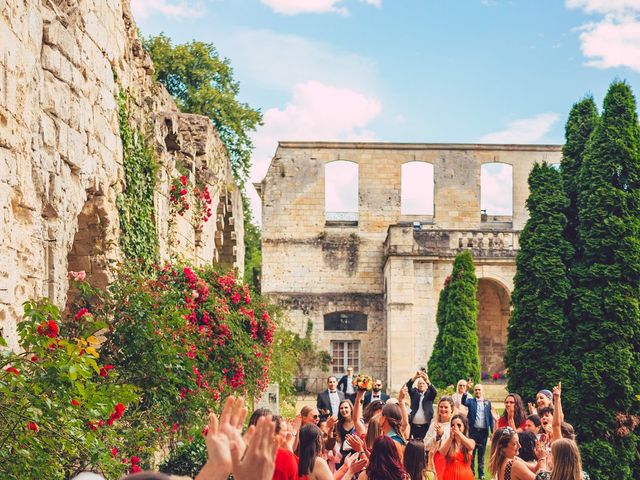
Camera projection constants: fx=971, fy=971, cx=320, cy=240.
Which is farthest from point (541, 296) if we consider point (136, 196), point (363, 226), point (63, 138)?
point (363, 226)

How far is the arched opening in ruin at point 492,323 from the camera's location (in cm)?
3250

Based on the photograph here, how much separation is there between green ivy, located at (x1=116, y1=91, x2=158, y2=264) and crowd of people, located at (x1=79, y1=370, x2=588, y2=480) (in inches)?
93.1

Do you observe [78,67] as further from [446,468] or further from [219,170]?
[219,170]

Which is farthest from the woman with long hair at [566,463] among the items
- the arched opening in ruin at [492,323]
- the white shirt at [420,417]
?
the arched opening in ruin at [492,323]

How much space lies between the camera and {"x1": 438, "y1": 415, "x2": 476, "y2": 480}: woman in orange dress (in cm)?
790

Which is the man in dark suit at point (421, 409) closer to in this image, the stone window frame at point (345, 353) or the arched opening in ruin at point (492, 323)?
the stone window frame at point (345, 353)

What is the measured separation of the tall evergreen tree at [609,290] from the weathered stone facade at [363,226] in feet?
56.3

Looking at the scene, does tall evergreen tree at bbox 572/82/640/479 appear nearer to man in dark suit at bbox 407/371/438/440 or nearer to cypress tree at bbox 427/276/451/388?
man in dark suit at bbox 407/371/438/440

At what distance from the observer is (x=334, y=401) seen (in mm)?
11883

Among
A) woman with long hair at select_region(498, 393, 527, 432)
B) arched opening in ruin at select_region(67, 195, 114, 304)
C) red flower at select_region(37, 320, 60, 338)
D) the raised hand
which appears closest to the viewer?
the raised hand

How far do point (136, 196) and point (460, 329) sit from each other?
1627 centimetres

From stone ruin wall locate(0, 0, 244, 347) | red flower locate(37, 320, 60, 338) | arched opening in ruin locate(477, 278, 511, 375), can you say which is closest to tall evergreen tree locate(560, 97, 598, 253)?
stone ruin wall locate(0, 0, 244, 347)

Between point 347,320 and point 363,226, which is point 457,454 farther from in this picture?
point 363,226

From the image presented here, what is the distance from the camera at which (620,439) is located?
42.5 ft
